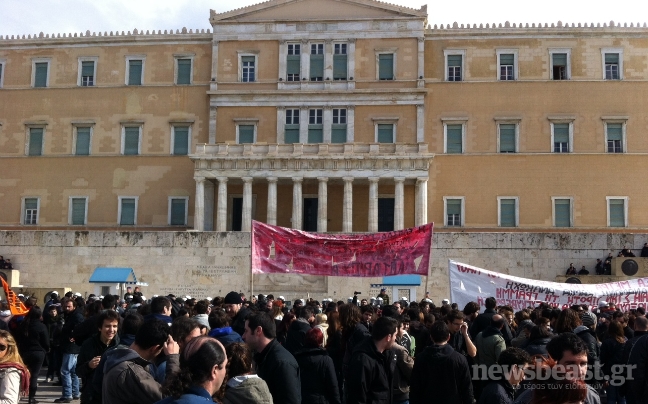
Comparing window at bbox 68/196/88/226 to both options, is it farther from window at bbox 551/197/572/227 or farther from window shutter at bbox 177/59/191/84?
window at bbox 551/197/572/227

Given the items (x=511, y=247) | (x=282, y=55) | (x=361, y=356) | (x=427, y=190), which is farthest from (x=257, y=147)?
(x=361, y=356)

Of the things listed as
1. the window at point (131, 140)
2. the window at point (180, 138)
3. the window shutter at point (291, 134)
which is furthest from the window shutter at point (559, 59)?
the window at point (131, 140)

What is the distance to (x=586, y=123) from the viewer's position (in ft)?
124

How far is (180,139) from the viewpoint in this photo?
1566 inches

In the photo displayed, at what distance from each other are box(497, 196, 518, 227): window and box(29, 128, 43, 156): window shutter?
23.3 m

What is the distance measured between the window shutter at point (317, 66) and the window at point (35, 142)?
565 inches

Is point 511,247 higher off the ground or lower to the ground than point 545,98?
lower

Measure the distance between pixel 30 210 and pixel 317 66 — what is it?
16.3 meters

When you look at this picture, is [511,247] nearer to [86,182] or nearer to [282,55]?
[282,55]

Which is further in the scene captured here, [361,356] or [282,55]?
[282,55]

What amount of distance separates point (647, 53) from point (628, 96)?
239 centimetres

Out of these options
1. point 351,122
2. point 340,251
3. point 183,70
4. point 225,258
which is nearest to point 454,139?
point 351,122

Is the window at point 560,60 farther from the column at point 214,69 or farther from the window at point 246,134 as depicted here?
the column at point 214,69

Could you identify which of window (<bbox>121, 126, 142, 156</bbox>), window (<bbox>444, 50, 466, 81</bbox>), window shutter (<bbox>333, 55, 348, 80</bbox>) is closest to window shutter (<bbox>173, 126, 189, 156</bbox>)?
window (<bbox>121, 126, 142, 156</bbox>)
